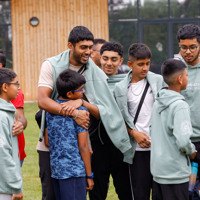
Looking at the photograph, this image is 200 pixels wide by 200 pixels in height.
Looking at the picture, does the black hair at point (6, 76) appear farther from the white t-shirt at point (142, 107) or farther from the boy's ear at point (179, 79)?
the boy's ear at point (179, 79)

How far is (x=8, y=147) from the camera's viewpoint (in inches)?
142

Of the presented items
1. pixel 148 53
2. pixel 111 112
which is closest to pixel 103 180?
pixel 111 112

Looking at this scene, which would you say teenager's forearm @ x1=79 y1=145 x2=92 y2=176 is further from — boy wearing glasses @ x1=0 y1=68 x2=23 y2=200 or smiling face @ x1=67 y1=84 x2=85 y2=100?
boy wearing glasses @ x1=0 y1=68 x2=23 y2=200

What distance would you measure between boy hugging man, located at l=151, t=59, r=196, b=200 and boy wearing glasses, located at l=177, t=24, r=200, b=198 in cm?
38

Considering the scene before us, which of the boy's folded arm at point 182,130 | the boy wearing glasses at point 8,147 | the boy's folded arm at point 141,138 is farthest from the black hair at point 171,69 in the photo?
the boy wearing glasses at point 8,147

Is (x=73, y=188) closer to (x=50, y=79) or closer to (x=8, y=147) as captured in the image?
(x=8, y=147)

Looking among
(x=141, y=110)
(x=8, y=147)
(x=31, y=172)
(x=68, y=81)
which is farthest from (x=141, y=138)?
(x=31, y=172)

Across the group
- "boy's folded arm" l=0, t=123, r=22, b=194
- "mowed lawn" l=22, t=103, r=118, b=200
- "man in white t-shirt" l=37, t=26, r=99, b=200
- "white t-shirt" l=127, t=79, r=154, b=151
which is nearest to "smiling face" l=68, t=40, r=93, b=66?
"man in white t-shirt" l=37, t=26, r=99, b=200

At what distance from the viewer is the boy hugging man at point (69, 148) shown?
3.81 meters

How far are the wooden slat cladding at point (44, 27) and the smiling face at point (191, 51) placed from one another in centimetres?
1299

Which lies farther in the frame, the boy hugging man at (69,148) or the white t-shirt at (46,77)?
the white t-shirt at (46,77)

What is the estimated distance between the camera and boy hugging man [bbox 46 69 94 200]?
3.81 metres

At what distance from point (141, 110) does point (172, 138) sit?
706mm

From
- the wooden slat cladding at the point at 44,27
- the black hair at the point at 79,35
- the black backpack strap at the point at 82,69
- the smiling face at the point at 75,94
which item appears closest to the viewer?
the smiling face at the point at 75,94
